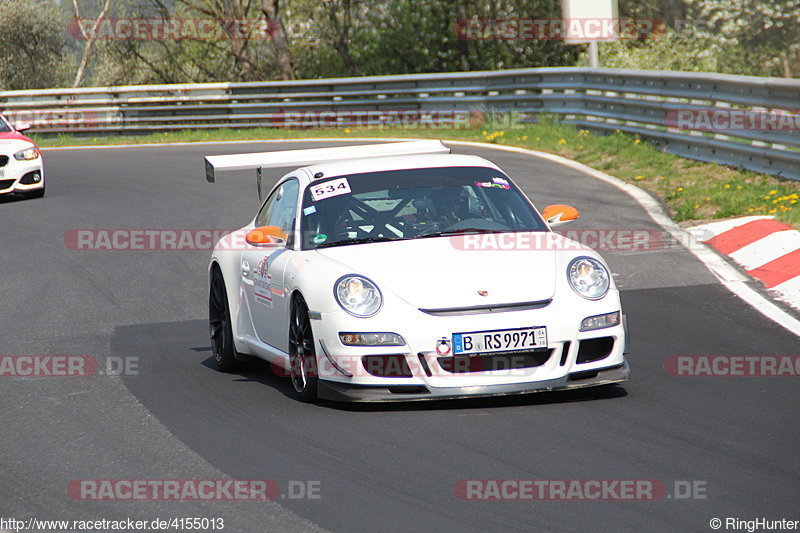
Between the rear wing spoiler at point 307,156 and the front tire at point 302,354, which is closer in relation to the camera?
the front tire at point 302,354

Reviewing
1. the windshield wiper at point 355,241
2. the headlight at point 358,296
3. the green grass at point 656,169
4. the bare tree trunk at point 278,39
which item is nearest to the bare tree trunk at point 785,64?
the bare tree trunk at point 278,39

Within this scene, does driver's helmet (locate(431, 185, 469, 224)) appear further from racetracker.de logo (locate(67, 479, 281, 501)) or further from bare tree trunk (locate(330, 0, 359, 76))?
bare tree trunk (locate(330, 0, 359, 76))

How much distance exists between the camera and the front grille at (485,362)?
6332 millimetres

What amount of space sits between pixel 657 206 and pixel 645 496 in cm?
938

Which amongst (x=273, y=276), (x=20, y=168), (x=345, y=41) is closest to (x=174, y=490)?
(x=273, y=276)

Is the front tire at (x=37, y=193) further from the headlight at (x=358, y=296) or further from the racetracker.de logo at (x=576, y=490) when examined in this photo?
the racetracker.de logo at (x=576, y=490)

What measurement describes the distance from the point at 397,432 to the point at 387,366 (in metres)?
0.45

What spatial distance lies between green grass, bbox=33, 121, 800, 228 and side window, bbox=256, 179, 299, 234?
17.6 ft

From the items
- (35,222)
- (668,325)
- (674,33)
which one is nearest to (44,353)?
(668,325)

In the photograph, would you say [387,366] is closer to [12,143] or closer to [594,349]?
[594,349]

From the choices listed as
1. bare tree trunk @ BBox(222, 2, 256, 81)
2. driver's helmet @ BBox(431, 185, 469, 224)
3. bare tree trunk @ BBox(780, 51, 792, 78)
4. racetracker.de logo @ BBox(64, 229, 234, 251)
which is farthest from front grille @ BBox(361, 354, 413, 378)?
bare tree trunk @ BBox(780, 51, 792, 78)

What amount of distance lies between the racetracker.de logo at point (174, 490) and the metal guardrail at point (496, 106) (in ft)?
30.2

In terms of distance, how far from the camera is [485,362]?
20.8ft

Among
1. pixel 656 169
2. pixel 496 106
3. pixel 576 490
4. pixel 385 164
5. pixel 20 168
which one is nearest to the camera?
pixel 576 490
